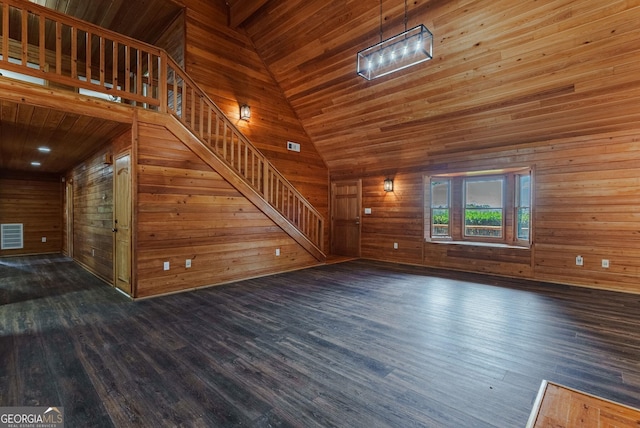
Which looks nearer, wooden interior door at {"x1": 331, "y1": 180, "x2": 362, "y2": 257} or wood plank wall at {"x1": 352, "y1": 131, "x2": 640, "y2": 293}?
wood plank wall at {"x1": 352, "y1": 131, "x2": 640, "y2": 293}

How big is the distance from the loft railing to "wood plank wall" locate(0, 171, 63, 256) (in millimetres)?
3193

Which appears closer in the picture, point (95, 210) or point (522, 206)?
point (95, 210)

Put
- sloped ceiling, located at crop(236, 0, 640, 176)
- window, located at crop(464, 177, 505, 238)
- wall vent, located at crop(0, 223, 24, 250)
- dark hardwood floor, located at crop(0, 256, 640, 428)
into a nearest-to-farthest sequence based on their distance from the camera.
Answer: dark hardwood floor, located at crop(0, 256, 640, 428) → sloped ceiling, located at crop(236, 0, 640, 176) → window, located at crop(464, 177, 505, 238) → wall vent, located at crop(0, 223, 24, 250)

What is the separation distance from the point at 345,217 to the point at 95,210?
553 centimetres

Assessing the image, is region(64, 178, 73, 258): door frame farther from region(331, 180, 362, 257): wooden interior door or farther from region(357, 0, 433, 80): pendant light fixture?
region(357, 0, 433, 80): pendant light fixture

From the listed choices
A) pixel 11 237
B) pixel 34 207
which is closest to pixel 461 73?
pixel 34 207

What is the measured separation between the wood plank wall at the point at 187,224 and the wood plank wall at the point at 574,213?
412 cm

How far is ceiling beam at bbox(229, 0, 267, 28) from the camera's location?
17.6 feet

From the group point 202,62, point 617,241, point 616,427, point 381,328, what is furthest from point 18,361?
point 617,241

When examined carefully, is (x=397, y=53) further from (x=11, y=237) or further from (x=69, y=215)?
(x=11, y=237)

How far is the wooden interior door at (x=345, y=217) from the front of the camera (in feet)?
25.9

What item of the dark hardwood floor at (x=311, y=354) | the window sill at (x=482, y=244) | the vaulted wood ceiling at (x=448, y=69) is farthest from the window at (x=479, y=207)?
the dark hardwood floor at (x=311, y=354)

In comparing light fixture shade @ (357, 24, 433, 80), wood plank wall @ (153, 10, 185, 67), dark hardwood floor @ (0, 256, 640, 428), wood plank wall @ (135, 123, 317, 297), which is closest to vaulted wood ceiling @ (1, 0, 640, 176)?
wood plank wall @ (153, 10, 185, 67)

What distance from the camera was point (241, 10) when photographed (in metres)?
5.71
